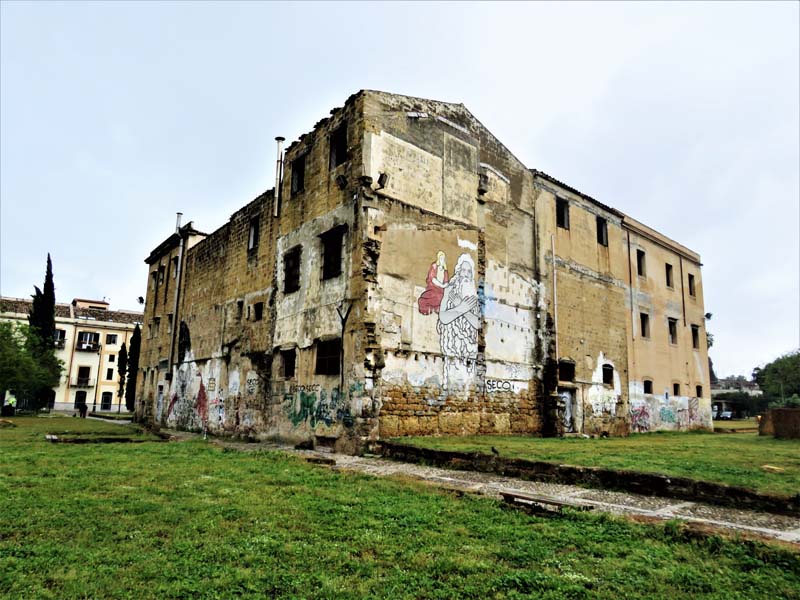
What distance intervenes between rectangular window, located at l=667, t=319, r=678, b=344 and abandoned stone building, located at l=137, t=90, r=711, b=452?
2.21 metres

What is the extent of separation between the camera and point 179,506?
6047mm

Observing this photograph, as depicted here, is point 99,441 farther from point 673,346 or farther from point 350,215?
point 673,346

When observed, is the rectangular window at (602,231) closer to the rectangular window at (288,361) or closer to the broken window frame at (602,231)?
the broken window frame at (602,231)

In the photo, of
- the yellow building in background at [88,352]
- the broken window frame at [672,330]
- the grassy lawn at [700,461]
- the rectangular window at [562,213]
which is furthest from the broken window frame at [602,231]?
the yellow building in background at [88,352]

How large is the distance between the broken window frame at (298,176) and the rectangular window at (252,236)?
2807 millimetres

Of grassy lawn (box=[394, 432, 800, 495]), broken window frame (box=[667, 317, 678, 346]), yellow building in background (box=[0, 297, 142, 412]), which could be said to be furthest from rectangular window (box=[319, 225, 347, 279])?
yellow building in background (box=[0, 297, 142, 412])

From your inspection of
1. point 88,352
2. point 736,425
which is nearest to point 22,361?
point 88,352

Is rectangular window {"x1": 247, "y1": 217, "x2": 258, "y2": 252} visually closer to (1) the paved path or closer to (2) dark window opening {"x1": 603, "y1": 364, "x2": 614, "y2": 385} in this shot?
(1) the paved path

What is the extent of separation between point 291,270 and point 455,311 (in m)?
5.27

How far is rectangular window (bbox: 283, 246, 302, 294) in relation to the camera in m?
16.0

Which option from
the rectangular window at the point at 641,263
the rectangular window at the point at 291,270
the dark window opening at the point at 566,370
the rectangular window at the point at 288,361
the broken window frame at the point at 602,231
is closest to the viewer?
the rectangular window at the point at 288,361

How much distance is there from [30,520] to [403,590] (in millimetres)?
3997

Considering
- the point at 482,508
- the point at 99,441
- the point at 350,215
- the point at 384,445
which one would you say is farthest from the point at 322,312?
the point at 482,508

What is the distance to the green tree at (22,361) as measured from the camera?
30.0 m
